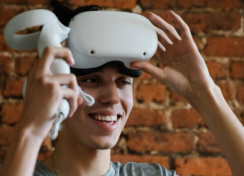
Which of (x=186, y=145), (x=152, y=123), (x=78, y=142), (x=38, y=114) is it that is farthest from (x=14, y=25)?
(x=186, y=145)

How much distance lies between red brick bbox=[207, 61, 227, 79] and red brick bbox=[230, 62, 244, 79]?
32mm

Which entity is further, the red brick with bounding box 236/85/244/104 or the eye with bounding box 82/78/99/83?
the red brick with bounding box 236/85/244/104

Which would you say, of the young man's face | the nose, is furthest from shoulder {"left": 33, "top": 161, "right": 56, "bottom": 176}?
the nose

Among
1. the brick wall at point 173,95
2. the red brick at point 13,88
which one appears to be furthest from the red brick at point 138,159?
the red brick at point 13,88

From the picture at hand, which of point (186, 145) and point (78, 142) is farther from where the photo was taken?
point (186, 145)

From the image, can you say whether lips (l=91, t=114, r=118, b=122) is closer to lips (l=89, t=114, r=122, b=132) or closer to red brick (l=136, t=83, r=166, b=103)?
lips (l=89, t=114, r=122, b=132)

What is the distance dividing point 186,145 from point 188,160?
59mm

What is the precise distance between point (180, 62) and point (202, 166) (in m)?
Answer: 0.53

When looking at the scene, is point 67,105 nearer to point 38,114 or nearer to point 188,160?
point 38,114

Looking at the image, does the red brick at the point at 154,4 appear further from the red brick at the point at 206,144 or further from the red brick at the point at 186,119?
the red brick at the point at 206,144

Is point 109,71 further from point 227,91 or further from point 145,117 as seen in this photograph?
point 227,91

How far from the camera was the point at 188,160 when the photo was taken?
157 cm

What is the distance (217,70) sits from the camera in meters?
1.59

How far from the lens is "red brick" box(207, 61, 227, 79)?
Result: 5.21 ft
